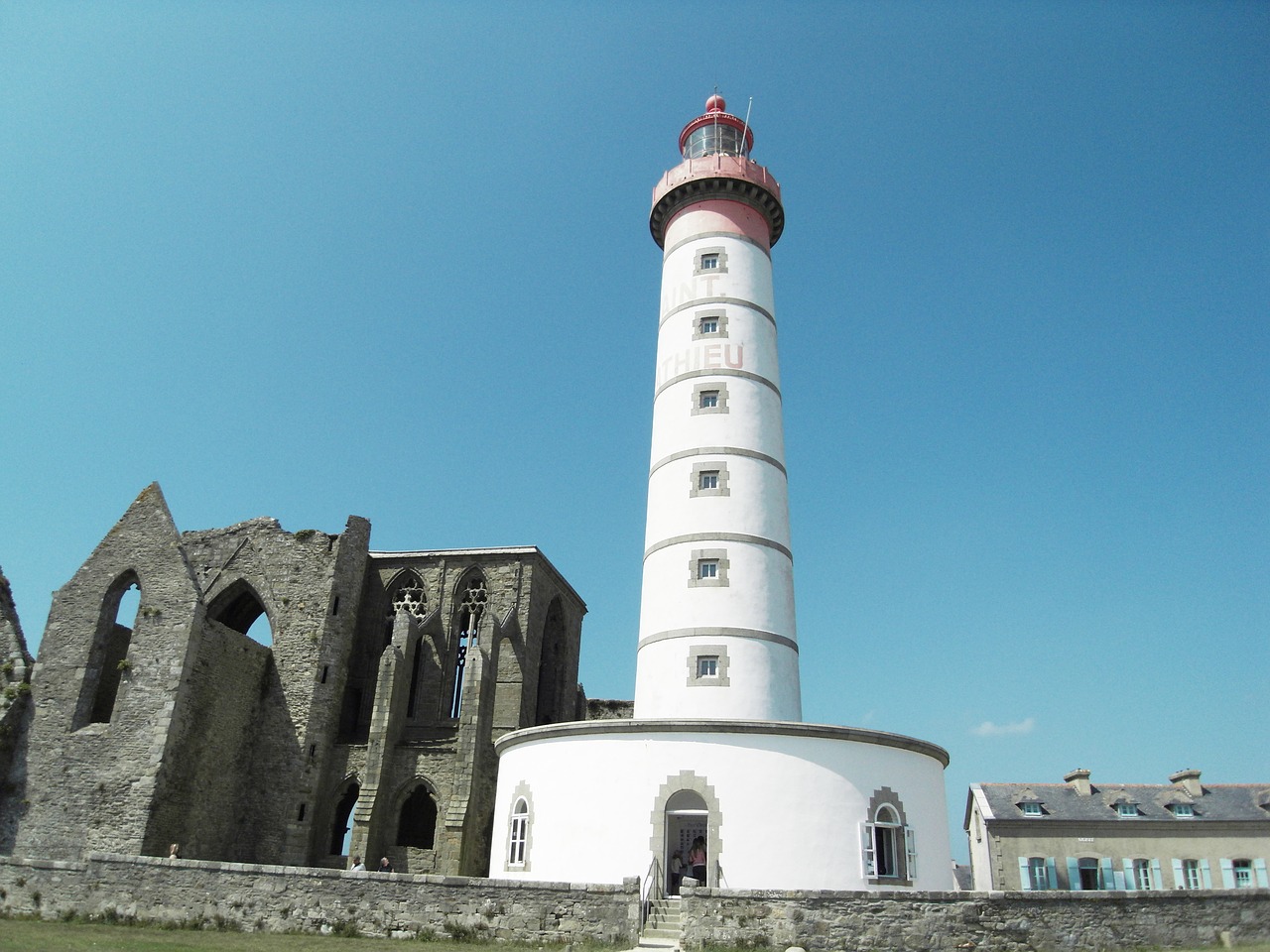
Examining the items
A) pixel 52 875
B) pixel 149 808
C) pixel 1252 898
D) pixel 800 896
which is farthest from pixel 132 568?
pixel 1252 898

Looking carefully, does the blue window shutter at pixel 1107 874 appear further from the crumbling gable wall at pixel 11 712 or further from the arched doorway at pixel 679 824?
the crumbling gable wall at pixel 11 712

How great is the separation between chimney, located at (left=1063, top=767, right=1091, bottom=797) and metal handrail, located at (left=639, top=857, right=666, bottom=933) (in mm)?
25558

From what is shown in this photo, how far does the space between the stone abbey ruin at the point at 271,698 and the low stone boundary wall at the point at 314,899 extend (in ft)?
17.6

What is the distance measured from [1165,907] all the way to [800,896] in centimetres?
628

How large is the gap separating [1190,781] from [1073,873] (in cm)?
600

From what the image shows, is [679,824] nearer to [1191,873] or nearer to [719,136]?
[719,136]

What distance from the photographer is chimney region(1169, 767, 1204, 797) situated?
33562 mm

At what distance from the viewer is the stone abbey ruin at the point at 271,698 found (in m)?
22.0

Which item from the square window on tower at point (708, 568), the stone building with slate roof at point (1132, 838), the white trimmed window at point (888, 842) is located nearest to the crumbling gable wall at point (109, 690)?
the square window on tower at point (708, 568)

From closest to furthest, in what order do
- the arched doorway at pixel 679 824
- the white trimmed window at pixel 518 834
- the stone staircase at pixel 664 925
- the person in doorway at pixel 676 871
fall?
the stone staircase at pixel 664 925
the arched doorway at pixel 679 824
the person in doorway at pixel 676 871
the white trimmed window at pixel 518 834

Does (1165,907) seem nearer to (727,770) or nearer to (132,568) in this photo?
(727,770)

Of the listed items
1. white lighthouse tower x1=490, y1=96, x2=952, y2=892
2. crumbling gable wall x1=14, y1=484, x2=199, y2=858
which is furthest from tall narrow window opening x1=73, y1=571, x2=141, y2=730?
white lighthouse tower x1=490, y1=96, x2=952, y2=892

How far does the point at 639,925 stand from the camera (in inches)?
539

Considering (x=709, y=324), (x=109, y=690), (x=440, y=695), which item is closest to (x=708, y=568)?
(x=709, y=324)
